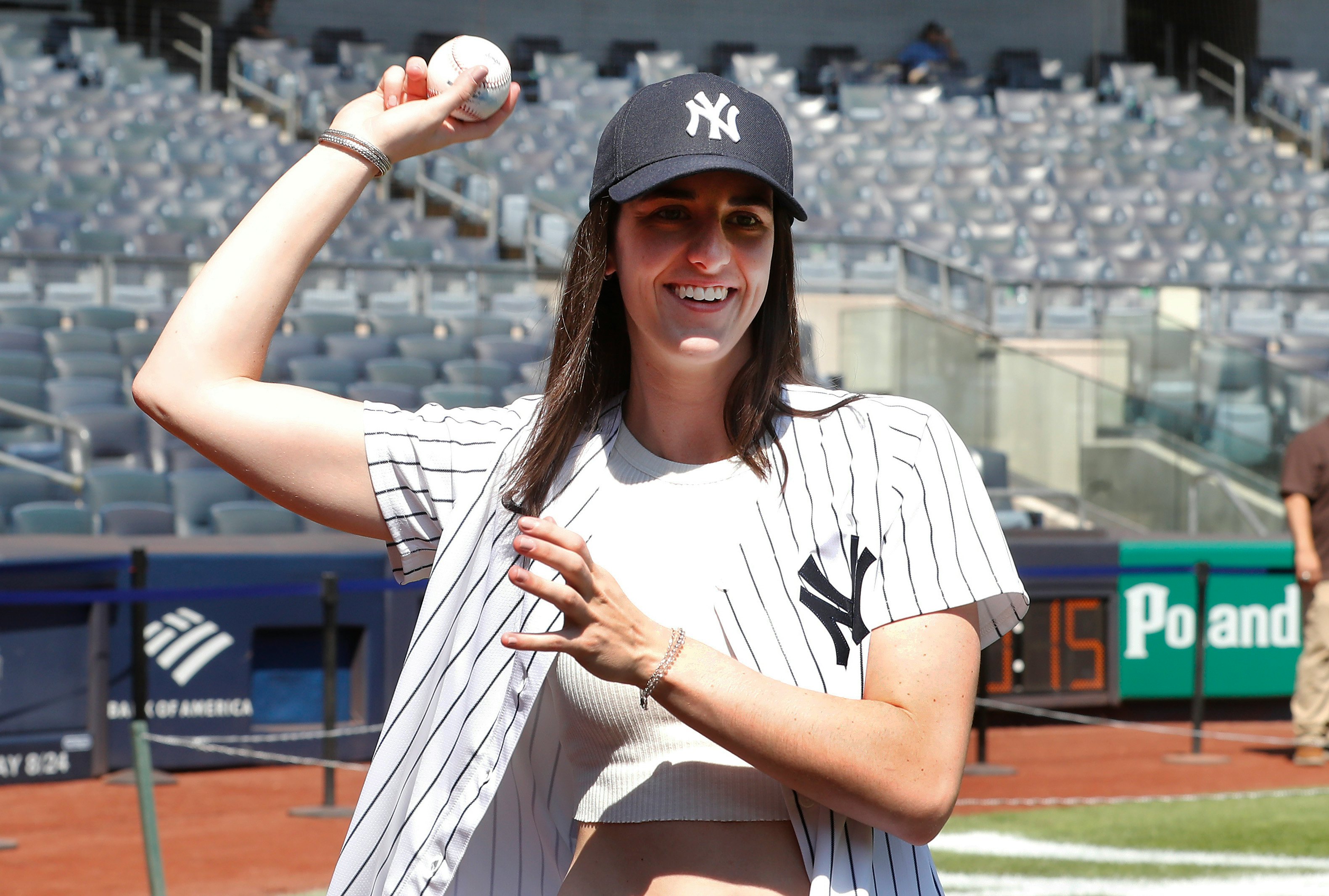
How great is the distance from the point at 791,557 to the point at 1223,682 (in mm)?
8133

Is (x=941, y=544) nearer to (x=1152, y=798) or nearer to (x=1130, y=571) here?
(x=1152, y=798)

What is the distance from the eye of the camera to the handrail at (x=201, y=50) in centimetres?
1611

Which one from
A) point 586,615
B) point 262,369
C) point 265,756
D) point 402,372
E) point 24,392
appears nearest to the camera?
point 586,615

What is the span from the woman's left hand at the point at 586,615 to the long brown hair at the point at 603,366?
0.28 m

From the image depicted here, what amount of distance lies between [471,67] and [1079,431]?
8.92m

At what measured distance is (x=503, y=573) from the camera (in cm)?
159

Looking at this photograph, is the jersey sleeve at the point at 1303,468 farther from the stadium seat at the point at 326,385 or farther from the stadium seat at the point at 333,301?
the stadium seat at the point at 333,301

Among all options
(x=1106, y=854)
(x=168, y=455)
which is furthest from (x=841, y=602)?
(x=168, y=455)

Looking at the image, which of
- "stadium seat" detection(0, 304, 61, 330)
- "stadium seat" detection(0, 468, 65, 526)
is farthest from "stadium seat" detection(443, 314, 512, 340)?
"stadium seat" detection(0, 468, 65, 526)

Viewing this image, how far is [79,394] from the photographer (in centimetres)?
998

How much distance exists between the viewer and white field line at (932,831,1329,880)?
5586mm

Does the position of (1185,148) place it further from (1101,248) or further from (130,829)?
(130,829)

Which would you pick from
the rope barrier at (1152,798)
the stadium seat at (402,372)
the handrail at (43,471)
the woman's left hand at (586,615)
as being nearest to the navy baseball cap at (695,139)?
the woman's left hand at (586,615)

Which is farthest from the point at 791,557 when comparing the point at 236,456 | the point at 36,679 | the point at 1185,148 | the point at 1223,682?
the point at 1185,148
